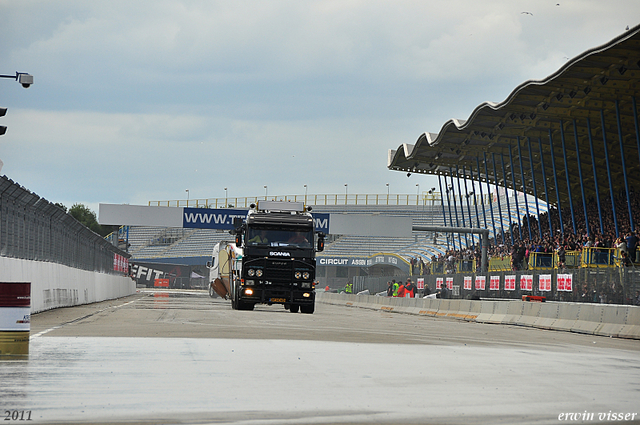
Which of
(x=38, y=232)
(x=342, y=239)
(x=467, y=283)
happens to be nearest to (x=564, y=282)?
(x=467, y=283)

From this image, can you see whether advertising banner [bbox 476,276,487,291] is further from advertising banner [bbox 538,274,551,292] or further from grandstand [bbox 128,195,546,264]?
grandstand [bbox 128,195,546,264]

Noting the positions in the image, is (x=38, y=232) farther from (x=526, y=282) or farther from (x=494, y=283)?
(x=494, y=283)

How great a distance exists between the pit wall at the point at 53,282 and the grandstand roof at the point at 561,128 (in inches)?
828

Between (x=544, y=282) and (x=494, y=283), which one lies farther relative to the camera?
(x=494, y=283)

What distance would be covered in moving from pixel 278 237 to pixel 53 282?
7.43 meters

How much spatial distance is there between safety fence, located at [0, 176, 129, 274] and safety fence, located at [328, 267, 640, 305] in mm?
15542

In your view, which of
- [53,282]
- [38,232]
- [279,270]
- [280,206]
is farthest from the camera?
[53,282]

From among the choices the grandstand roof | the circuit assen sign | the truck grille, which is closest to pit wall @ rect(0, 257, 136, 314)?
the truck grille

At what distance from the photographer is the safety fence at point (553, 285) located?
22734mm

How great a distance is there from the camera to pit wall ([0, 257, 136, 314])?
2185 cm

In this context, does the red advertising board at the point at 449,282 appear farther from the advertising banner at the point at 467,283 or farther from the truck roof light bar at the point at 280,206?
the truck roof light bar at the point at 280,206

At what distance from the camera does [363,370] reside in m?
9.95

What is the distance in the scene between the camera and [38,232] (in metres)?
25.5

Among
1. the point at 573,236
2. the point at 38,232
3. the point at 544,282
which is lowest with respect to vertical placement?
the point at 544,282
